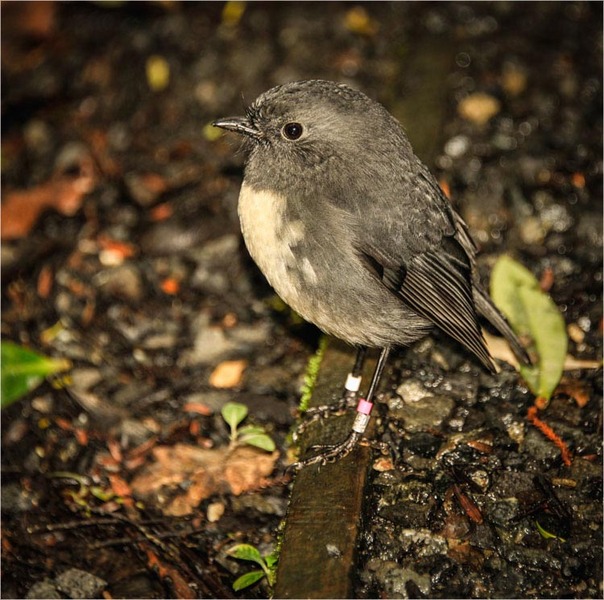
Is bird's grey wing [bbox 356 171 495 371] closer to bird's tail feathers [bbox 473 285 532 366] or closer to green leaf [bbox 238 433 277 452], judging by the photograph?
bird's tail feathers [bbox 473 285 532 366]

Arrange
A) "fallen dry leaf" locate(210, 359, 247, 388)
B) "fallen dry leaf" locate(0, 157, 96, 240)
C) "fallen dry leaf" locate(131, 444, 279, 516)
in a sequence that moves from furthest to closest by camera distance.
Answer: "fallen dry leaf" locate(0, 157, 96, 240), "fallen dry leaf" locate(210, 359, 247, 388), "fallen dry leaf" locate(131, 444, 279, 516)

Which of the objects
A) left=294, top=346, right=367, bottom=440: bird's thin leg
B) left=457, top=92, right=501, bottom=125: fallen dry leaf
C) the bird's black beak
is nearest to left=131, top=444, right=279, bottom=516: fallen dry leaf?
left=294, top=346, right=367, bottom=440: bird's thin leg

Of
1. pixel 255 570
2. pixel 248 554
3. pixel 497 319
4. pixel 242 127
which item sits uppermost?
pixel 242 127

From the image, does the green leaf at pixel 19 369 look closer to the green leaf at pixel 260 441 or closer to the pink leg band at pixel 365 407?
the green leaf at pixel 260 441

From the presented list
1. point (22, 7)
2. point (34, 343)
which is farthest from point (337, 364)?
point (22, 7)

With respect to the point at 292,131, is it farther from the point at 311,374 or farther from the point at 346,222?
the point at 311,374

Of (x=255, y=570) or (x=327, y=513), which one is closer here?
(x=327, y=513)

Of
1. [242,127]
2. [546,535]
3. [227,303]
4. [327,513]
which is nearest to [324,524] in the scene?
[327,513]

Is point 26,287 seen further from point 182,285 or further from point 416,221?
point 416,221

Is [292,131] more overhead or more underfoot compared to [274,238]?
more overhead
